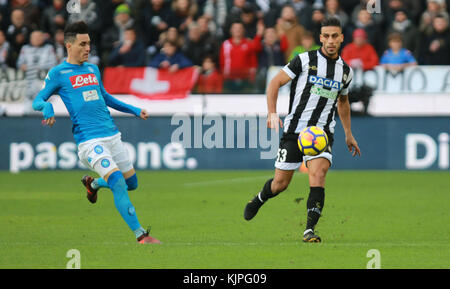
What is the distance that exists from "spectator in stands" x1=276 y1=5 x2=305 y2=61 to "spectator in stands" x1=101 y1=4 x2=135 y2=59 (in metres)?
3.21

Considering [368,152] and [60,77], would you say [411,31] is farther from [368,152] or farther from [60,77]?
[60,77]

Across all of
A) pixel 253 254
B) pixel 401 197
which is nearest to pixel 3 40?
pixel 401 197

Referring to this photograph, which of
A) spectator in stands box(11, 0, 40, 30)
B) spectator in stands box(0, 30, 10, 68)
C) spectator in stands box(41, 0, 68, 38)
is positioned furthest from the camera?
spectator in stands box(11, 0, 40, 30)

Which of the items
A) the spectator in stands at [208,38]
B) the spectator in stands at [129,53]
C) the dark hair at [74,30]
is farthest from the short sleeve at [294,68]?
the spectator in stands at [129,53]

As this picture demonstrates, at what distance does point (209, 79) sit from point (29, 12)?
4534 mm

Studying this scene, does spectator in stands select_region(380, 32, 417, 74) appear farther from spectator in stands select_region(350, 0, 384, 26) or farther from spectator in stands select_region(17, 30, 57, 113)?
spectator in stands select_region(17, 30, 57, 113)

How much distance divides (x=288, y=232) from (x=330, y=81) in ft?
5.74

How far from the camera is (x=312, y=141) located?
28.3ft

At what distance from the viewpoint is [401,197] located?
1349 cm

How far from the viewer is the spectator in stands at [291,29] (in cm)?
1881

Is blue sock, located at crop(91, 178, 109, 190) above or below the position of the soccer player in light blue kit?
below

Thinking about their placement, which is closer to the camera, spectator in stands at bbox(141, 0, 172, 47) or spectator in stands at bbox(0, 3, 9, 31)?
spectator in stands at bbox(141, 0, 172, 47)

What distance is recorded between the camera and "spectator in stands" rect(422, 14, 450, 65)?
1867cm

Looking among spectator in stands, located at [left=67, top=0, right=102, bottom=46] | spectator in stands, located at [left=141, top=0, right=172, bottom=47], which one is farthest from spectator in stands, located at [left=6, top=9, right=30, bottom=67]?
spectator in stands, located at [left=141, top=0, right=172, bottom=47]
